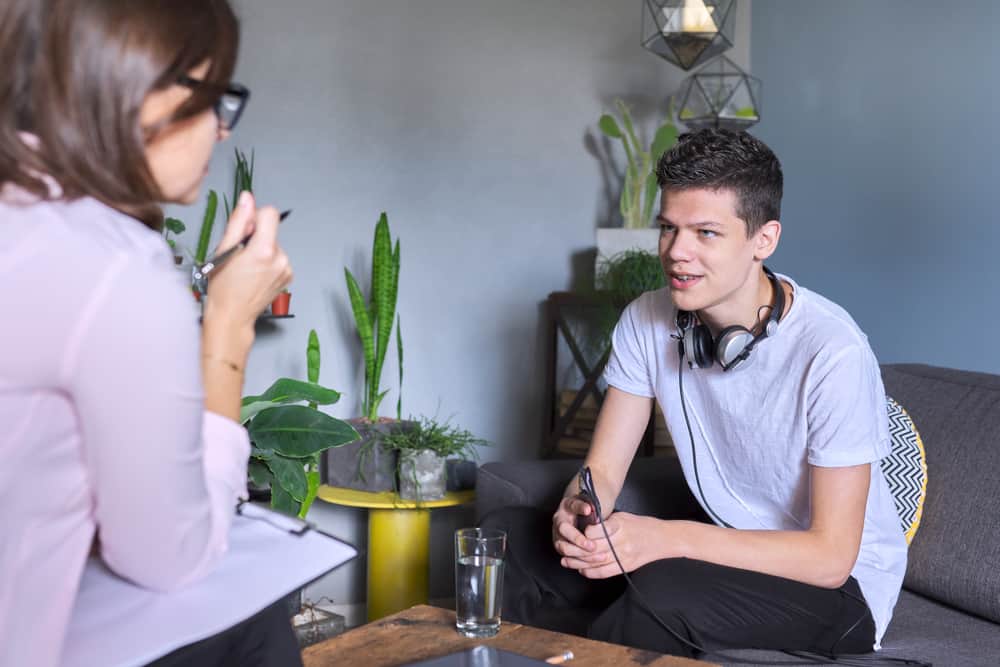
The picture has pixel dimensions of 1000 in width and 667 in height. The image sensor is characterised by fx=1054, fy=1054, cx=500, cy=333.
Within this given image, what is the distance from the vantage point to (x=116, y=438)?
761 millimetres

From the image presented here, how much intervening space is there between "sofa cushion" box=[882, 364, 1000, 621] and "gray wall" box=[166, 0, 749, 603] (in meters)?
1.55

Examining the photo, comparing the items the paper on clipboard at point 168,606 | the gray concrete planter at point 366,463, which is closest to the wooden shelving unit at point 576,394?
the gray concrete planter at point 366,463

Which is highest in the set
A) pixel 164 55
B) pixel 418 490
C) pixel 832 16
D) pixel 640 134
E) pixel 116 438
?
pixel 832 16

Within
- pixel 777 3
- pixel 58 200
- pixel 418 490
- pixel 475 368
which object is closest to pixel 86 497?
pixel 58 200

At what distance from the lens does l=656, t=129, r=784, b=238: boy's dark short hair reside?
6.19 feet

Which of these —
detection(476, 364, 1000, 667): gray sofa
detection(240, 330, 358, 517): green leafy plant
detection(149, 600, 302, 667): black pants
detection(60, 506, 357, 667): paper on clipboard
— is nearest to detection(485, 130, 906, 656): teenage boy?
detection(476, 364, 1000, 667): gray sofa

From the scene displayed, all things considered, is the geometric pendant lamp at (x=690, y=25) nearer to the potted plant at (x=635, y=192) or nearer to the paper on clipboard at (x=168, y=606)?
the potted plant at (x=635, y=192)

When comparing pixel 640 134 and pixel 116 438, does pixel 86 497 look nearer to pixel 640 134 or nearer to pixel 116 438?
pixel 116 438

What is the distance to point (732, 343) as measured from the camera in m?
1.84

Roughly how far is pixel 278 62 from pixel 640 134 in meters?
1.30

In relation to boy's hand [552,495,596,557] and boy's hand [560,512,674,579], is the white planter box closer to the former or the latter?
boy's hand [552,495,596,557]

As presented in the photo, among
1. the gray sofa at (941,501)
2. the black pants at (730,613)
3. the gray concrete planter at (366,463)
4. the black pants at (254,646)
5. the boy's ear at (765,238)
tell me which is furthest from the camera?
the gray concrete planter at (366,463)

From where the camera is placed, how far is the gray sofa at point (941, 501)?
5.98ft

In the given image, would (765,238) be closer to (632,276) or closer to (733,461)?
(733,461)
